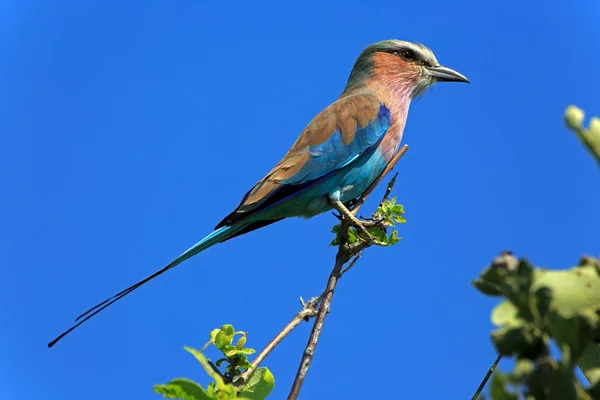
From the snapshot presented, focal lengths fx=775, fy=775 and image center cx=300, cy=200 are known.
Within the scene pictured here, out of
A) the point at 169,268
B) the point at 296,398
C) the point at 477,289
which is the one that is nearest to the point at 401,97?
the point at 169,268

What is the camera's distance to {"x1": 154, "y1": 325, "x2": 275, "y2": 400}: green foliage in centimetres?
204

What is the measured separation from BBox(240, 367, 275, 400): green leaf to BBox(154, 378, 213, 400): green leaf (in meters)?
0.52

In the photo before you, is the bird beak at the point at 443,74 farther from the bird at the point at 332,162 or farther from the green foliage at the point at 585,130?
the green foliage at the point at 585,130

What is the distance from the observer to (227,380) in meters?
2.63

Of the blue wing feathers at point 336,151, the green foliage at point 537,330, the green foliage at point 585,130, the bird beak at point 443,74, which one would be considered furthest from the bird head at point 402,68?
the green foliage at point 537,330

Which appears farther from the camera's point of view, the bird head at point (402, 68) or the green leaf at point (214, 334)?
the bird head at point (402, 68)

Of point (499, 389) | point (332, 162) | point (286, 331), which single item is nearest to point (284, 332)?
point (286, 331)

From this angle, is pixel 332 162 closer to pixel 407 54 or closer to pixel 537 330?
pixel 407 54

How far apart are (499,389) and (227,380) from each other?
4.81 feet

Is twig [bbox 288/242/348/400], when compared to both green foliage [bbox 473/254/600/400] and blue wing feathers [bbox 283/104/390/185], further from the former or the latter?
blue wing feathers [bbox 283/104/390/185]

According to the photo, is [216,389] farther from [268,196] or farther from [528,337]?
[268,196]

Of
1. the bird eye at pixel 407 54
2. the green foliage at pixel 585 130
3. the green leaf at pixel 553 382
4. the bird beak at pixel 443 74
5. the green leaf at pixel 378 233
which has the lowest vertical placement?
the green leaf at pixel 553 382

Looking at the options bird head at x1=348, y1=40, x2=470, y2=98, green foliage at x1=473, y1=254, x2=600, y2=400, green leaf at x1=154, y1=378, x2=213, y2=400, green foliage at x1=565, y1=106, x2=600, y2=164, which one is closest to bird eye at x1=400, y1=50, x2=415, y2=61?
bird head at x1=348, y1=40, x2=470, y2=98

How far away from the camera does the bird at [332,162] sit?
5725 millimetres
